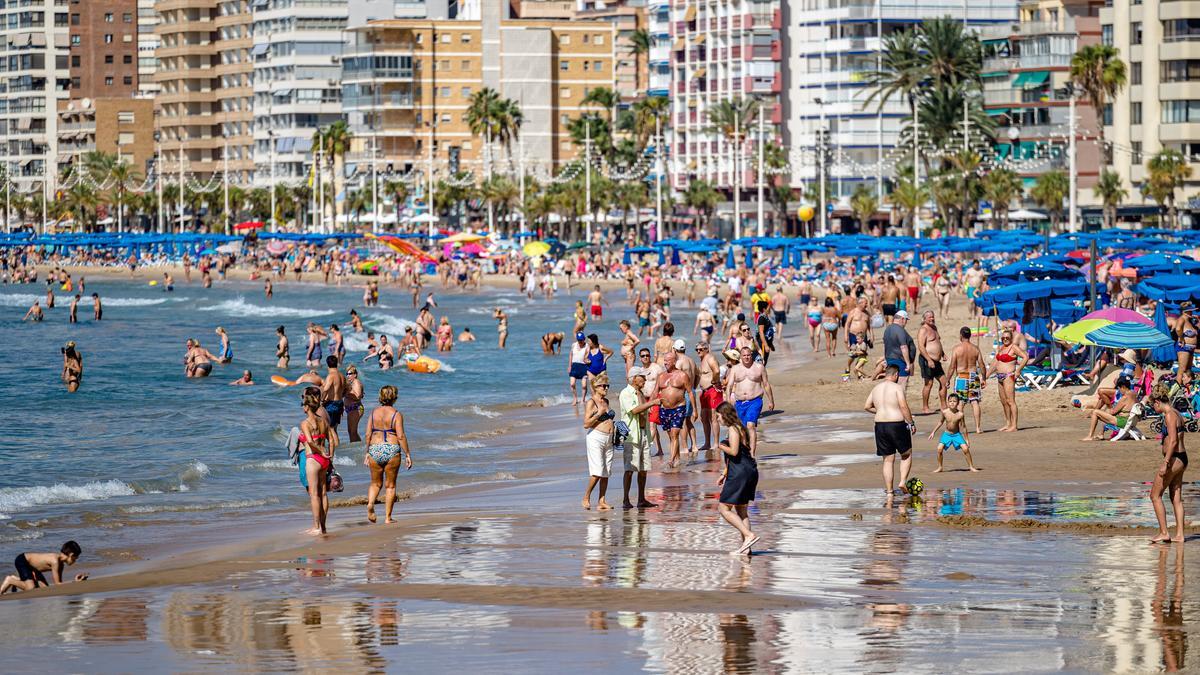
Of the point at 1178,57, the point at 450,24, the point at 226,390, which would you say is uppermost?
the point at 450,24

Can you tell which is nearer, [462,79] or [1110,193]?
[1110,193]

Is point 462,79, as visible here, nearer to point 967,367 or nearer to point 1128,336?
point 1128,336

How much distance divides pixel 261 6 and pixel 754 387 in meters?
136

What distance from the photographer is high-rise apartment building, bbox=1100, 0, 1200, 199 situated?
81.1 meters

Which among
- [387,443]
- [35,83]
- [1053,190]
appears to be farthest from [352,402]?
[35,83]

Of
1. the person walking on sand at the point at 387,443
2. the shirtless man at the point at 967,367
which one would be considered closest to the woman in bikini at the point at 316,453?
the person walking on sand at the point at 387,443

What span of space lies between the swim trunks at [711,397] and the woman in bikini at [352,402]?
559 cm

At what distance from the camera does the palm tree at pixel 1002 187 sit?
85875 millimetres

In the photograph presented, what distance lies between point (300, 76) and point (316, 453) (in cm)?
13468

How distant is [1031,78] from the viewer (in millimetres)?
96500

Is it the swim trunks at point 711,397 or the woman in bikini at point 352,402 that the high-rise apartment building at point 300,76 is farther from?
the swim trunks at point 711,397

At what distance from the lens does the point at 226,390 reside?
37438 mm

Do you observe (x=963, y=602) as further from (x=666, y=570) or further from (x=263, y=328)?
(x=263, y=328)

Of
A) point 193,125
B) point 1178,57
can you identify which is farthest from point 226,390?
point 193,125
